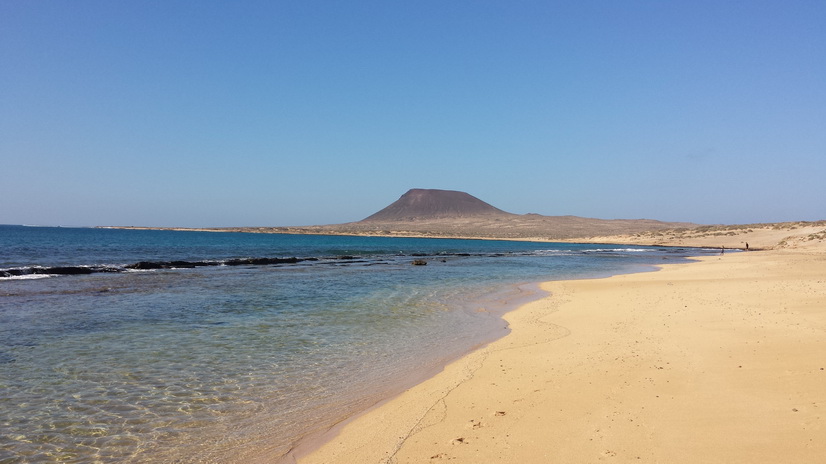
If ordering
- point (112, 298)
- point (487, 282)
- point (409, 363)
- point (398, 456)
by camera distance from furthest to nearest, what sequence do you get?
point (487, 282)
point (112, 298)
point (409, 363)
point (398, 456)

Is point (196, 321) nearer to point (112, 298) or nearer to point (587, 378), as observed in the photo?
point (112, 298)

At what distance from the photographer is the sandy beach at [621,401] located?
15.1ft

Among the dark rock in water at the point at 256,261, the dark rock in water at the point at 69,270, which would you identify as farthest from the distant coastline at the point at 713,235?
the dark rock in water at the point at 69,270

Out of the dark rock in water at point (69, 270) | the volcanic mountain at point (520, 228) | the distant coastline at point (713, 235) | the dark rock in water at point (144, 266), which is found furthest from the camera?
the volcanic mountain at point (520, 228)

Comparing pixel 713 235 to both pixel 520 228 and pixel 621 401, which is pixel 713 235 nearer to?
pixel 520 228

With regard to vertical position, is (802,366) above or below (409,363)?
above

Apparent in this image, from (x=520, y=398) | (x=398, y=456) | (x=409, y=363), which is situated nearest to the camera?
(x=398, y=456)

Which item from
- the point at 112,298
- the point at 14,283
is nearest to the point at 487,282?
the point at 112,298

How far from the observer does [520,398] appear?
20.8 feet

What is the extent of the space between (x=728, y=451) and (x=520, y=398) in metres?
2.53

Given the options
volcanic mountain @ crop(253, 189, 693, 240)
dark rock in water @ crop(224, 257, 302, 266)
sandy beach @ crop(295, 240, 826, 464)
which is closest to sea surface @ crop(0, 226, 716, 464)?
sandy beach @ crop(295, 240, 826, 464)

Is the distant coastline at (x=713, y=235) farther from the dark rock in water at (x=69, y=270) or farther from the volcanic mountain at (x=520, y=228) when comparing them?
the dark rock in water at (x=69, y=270)

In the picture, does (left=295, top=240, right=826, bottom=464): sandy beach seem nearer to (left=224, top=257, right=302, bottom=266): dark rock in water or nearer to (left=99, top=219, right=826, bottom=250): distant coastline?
(left=224, top=257, right=302, bottom=266): dark rock in water

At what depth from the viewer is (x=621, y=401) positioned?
5918mm
